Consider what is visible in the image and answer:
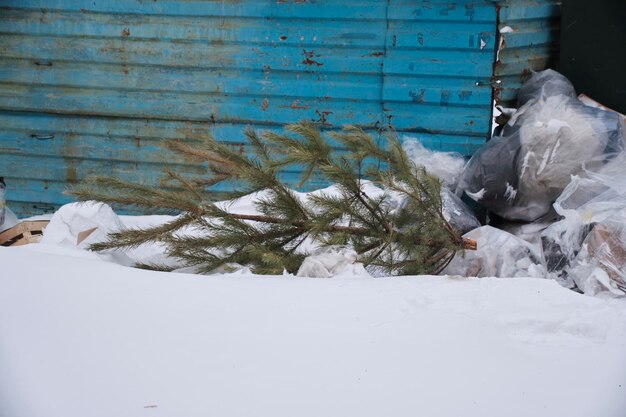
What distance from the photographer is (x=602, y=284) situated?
11.4 ft

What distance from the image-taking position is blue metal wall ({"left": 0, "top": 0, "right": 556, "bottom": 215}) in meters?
5.15

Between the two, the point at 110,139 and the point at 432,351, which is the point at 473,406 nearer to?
the point at 432,351

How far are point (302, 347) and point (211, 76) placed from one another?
137 inches

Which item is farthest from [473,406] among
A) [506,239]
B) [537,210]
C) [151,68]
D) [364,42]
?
[151,68]

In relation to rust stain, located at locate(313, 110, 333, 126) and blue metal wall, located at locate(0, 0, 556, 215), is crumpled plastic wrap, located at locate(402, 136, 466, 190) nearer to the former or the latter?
blue metal wall, located at locate(0, 0, 556, 215)

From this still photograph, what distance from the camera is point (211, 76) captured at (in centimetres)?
549

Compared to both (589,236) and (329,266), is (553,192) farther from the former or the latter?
(329,266)

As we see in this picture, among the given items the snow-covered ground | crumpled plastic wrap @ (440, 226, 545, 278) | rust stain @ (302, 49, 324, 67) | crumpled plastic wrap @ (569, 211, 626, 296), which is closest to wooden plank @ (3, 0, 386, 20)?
rust stain @ (302, 49, 324, 67)

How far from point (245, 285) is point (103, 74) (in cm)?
327

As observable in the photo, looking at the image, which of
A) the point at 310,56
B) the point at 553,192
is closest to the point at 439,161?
the point at 553,192

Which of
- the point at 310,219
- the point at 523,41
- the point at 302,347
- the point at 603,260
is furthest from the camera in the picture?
the point at 523,41

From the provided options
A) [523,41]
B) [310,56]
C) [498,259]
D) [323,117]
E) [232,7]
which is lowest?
[498,259]

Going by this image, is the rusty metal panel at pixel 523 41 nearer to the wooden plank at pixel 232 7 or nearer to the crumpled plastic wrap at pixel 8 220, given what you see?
the wooden plank at pixel 232 7

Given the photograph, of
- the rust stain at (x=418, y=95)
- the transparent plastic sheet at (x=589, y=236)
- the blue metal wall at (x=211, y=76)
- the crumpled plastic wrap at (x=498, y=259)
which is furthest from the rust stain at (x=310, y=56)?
the transparent plastic sheet at (x=589, y=236)
